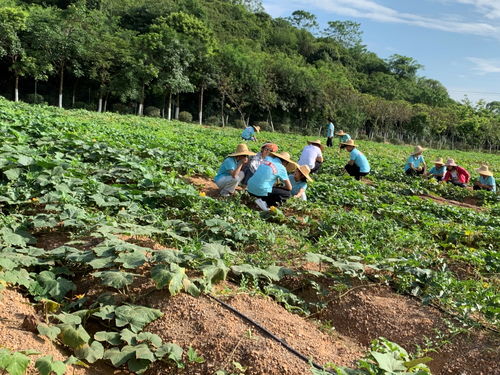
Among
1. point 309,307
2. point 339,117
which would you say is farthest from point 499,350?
point 339,117

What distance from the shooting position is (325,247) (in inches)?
186

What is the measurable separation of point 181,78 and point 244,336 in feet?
107

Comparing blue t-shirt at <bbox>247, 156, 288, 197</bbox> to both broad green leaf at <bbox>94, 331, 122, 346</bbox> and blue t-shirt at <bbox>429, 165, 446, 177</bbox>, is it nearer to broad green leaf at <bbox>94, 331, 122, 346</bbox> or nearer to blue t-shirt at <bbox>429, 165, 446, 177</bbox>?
broad green leaf at <bbox>94, 331, 122, 346</bbox>

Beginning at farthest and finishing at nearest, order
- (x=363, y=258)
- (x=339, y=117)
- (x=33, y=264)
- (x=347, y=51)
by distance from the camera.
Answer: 1. (x=347, y=51)
2. (x=339, y=117)
3. (x=363, y=258)
4. (x=33, y=264)

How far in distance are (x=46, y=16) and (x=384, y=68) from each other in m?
71.9

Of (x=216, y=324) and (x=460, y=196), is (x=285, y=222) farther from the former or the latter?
(x=460, y=196)

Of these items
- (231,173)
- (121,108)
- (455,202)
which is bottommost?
(455,202)

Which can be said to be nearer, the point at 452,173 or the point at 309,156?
the point at 309,156

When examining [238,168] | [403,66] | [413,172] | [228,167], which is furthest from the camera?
[403,66]

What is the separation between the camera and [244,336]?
284 centimetres

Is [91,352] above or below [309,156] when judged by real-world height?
below

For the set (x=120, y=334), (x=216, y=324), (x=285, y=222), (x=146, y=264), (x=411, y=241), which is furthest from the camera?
(x=285, y=222)

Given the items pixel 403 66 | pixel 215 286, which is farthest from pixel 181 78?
pixel 403 66

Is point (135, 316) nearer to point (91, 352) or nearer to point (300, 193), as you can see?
point (91, 352)
